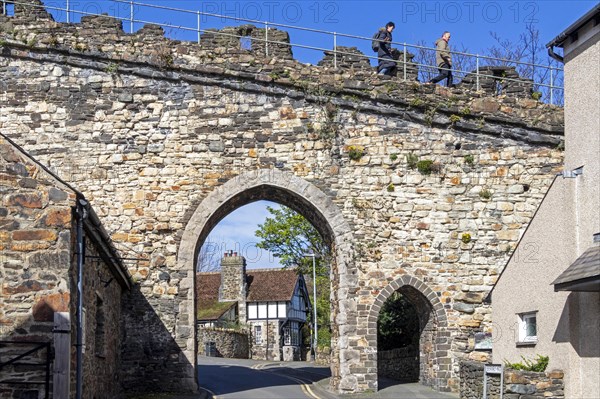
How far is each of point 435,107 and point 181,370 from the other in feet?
28.4

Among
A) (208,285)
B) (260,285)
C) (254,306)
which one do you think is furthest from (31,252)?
(260,285)

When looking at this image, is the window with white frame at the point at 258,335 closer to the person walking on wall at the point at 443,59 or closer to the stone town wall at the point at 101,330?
the person walking on wall at the point at 443,59

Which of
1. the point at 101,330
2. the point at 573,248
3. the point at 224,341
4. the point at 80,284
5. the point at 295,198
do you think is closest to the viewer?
the point at 80,284

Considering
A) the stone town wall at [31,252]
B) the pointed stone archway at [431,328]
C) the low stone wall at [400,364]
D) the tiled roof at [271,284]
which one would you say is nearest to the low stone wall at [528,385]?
the pointed stone archway at [431,328]

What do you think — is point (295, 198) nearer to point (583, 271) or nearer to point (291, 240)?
point (583, 271)

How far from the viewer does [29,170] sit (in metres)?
12.3

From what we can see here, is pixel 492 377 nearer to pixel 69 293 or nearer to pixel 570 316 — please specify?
pixel 570 316

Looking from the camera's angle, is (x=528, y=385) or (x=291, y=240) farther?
(x=291, y=240)

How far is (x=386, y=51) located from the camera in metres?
22.2

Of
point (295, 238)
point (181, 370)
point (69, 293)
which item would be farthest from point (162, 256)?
point (295, 238)

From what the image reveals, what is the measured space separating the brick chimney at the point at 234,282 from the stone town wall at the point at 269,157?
3025 cm

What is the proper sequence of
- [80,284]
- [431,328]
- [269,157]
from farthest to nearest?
1. [431,328]
2. [269,157]
3. [80,284]

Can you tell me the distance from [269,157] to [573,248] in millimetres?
8931

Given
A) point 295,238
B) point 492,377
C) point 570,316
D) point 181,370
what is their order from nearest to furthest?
1. point 570,316
2. point 492,377
3. point 181,370
4. point 295,238
